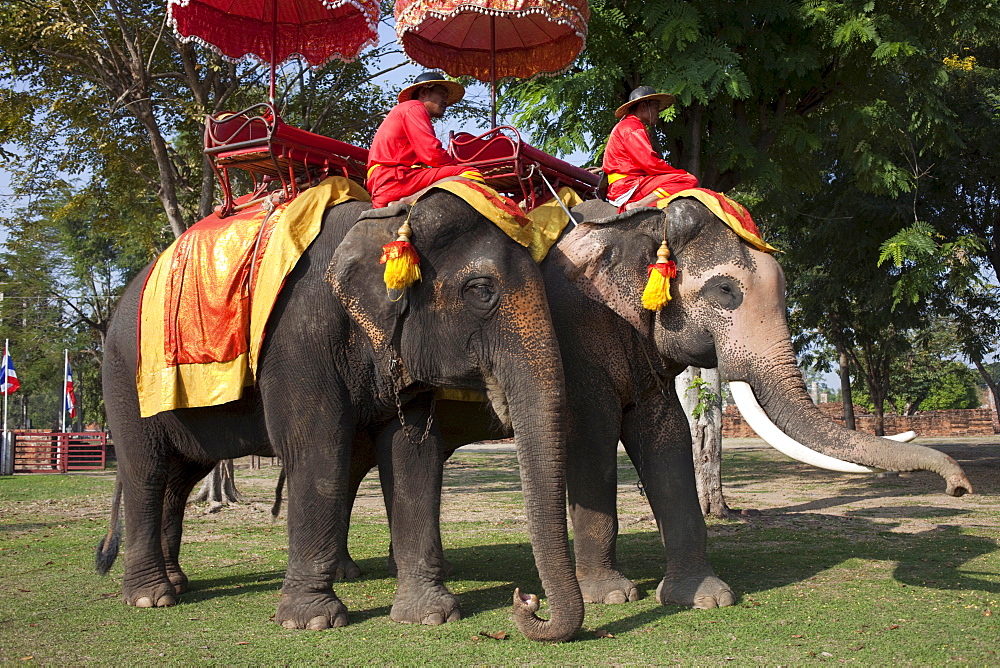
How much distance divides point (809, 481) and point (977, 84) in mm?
8250

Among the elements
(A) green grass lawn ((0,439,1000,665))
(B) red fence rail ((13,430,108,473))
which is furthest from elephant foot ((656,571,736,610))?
(B) red fence rail ((13,430,108,473))

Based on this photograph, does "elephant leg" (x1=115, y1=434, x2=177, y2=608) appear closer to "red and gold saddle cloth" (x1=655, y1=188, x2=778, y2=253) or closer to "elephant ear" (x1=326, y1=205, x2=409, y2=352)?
"elephant ear" (x1=326, y1=205, x2=409, y2=352)

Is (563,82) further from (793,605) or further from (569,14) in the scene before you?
(793,605)

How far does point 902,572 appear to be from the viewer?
7.80 metres

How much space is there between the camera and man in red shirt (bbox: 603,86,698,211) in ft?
25.3

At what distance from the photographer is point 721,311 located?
6574 mm

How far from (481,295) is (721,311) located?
1747 mm

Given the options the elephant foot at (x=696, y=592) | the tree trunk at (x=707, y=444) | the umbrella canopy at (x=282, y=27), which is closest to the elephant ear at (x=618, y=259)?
the elephant foot at (x=696, y=592)

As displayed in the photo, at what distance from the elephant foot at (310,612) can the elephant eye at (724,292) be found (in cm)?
335

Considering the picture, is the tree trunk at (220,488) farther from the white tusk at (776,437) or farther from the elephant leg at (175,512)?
the white tusk at (776,437)

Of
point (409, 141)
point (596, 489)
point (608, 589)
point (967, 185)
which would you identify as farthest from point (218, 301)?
point (967, 185)

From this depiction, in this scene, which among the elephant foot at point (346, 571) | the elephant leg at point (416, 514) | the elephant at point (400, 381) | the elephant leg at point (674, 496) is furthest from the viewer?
the elephant foot at point (346, 571)

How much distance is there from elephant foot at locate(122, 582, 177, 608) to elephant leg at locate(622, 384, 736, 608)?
3746mm

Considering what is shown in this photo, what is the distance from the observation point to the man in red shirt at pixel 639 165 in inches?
303
